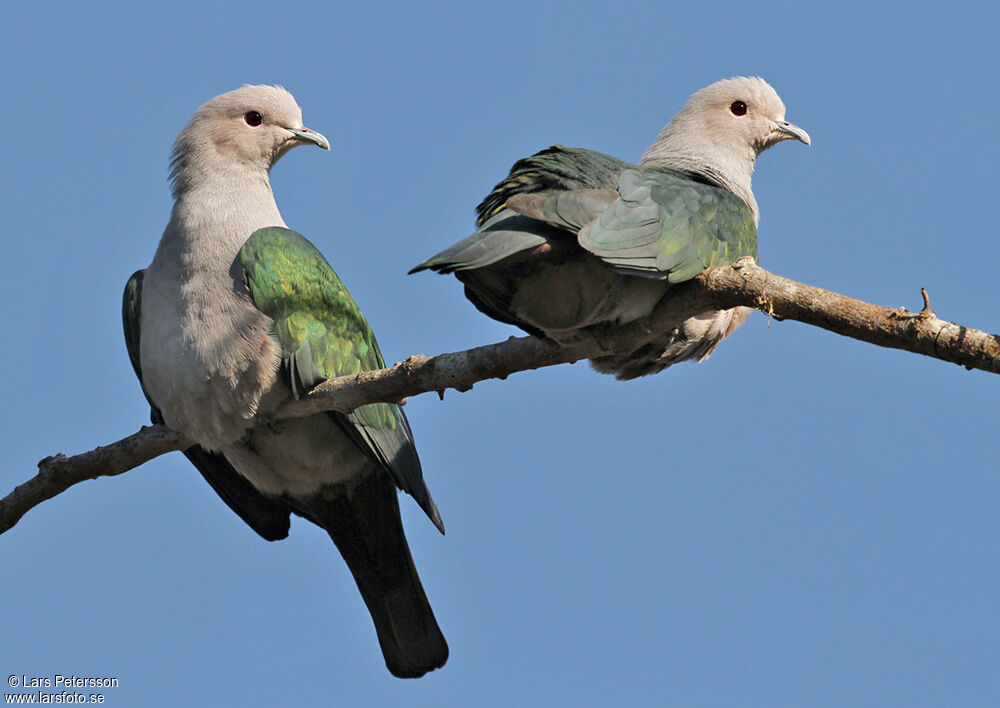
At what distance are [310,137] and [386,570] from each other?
8.58 ft

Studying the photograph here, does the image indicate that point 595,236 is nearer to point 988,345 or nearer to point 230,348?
point 988,345

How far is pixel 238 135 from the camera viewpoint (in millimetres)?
7234

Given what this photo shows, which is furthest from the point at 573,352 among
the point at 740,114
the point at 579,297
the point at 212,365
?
the point at 740,114

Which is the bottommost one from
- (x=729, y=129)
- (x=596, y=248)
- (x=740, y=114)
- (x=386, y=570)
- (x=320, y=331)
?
(x=386, y=570)

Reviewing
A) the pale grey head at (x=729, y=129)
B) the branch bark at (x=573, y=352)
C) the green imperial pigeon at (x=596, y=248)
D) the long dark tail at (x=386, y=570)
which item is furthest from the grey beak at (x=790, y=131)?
the long dark tail at (x=386, y=570)

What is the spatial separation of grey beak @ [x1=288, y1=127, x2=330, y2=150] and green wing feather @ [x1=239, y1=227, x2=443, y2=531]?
80 cm

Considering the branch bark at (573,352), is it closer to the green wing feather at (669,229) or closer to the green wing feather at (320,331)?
the green wing feather at (669,229)

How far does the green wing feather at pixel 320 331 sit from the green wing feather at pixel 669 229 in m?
1.94

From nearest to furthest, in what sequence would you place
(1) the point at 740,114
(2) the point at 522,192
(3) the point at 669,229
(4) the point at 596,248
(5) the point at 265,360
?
(4) the point at 596,248 → (3) the point at 669,229 → (2) the point at 522,192 → (5) the point at 265,360 → (1) the point at 740,114

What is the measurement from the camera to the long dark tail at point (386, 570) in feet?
24.1

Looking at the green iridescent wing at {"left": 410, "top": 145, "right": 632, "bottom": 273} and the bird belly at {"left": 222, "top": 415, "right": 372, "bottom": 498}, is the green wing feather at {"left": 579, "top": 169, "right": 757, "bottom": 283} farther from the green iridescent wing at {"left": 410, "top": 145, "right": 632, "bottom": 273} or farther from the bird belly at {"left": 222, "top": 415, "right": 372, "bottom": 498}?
the bird belly at {"left": 222, "top": 415, "right": 372, "bottom": 498}

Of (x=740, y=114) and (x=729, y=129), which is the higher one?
(x=740, y=114)

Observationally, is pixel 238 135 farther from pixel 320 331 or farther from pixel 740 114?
pixel 740 114

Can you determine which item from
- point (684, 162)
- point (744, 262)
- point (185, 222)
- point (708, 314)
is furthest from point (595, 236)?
point (185, 222)
